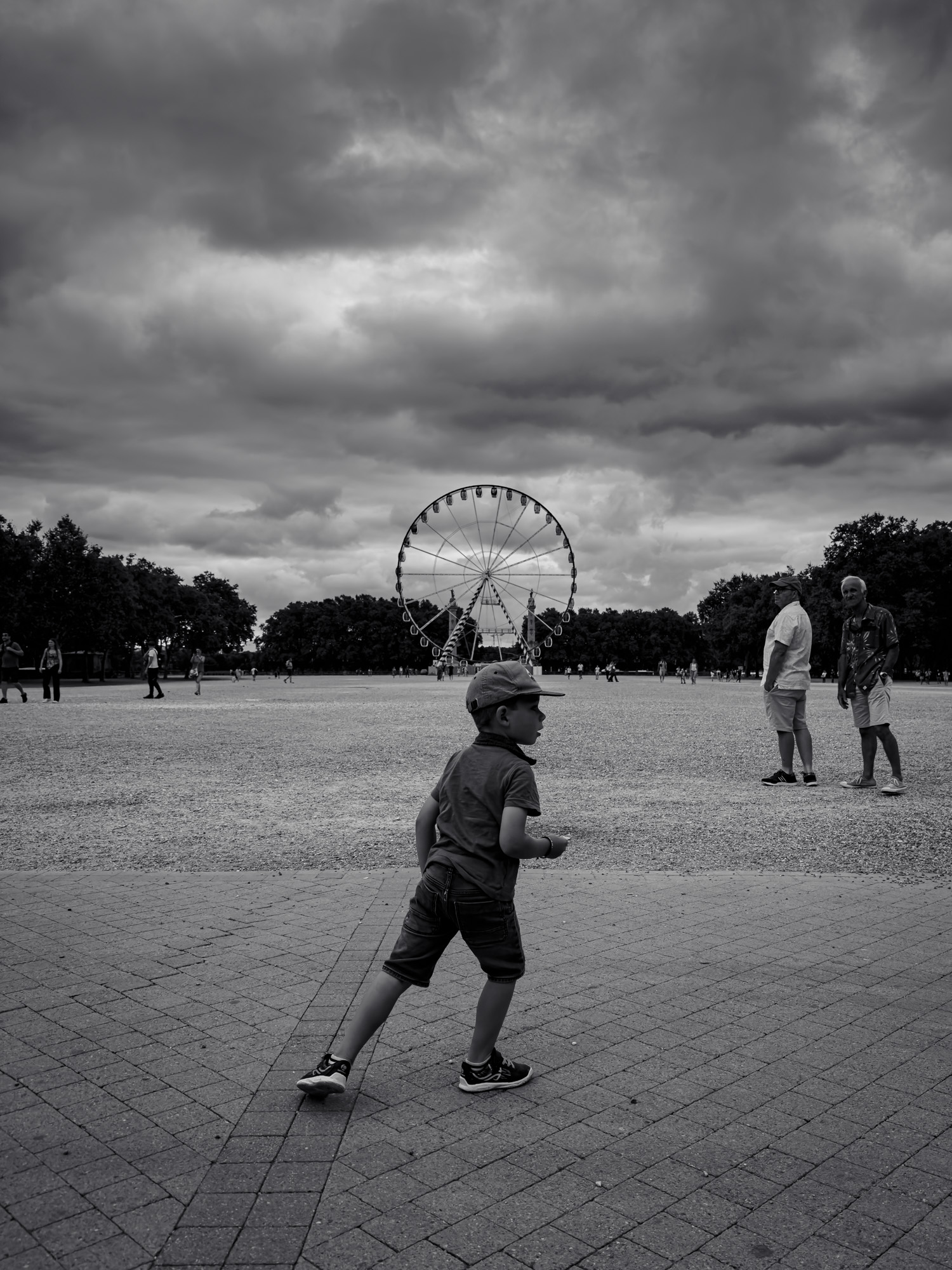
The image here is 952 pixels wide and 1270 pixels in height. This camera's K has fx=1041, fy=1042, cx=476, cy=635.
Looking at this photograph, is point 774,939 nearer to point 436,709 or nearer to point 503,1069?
point 503,1069

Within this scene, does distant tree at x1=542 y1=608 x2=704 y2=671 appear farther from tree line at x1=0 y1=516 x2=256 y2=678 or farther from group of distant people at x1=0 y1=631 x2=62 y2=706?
group of distant people at x1=0 y1=631 x2=62 y2=706

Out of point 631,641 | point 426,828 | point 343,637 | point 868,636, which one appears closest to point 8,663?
point 868,636

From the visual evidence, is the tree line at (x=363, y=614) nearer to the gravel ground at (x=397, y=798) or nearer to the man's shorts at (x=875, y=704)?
the gravel ground at (x=397, y=798)

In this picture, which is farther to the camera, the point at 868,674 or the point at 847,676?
the point at 847,676

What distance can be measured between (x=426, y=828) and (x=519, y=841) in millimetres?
383

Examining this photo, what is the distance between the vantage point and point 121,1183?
110 inches

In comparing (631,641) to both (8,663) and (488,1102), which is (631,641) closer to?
(8,663)

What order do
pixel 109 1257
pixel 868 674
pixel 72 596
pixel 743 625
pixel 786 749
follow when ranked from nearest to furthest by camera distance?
1. pixel 109 1257
2. pixel 868 674
3. pixel 786 749
4. pixel 72 596
5. pixel 743 625

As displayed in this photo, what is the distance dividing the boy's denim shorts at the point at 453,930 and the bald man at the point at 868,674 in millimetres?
7482

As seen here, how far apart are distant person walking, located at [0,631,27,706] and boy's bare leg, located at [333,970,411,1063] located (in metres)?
27.9

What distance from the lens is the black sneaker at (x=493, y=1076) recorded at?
11.1ft

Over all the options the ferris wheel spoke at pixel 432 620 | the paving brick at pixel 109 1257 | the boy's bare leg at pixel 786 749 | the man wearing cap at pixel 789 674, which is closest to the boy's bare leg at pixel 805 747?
the man wearing cap at pixel 789 674

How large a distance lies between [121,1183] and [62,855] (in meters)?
4.91

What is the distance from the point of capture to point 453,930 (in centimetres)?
339
